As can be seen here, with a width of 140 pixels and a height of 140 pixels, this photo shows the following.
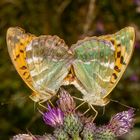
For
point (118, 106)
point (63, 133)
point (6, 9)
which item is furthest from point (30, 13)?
point (63, 133)

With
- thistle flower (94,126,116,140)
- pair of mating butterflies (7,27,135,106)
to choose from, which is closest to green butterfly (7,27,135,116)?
pair of mating butterflies (7,27,135,106)

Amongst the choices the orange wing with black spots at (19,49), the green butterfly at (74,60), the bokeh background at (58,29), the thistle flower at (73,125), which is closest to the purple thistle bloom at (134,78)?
the bokeh background at (58,29)

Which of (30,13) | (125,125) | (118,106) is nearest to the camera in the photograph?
(125,125)

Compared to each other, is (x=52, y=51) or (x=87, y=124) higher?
(x=52, y=51)

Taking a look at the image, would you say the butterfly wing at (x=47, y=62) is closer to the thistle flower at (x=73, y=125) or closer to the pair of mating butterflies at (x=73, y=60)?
the pair of mating butterflies at (x=73, y=60)

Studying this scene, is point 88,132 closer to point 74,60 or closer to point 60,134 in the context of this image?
point 60,134

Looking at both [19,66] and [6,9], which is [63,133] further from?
[6,9]

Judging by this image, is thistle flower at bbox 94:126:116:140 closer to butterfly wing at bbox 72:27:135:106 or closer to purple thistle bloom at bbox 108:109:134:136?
purple thistle bloom at bbox 108:109:134:136
